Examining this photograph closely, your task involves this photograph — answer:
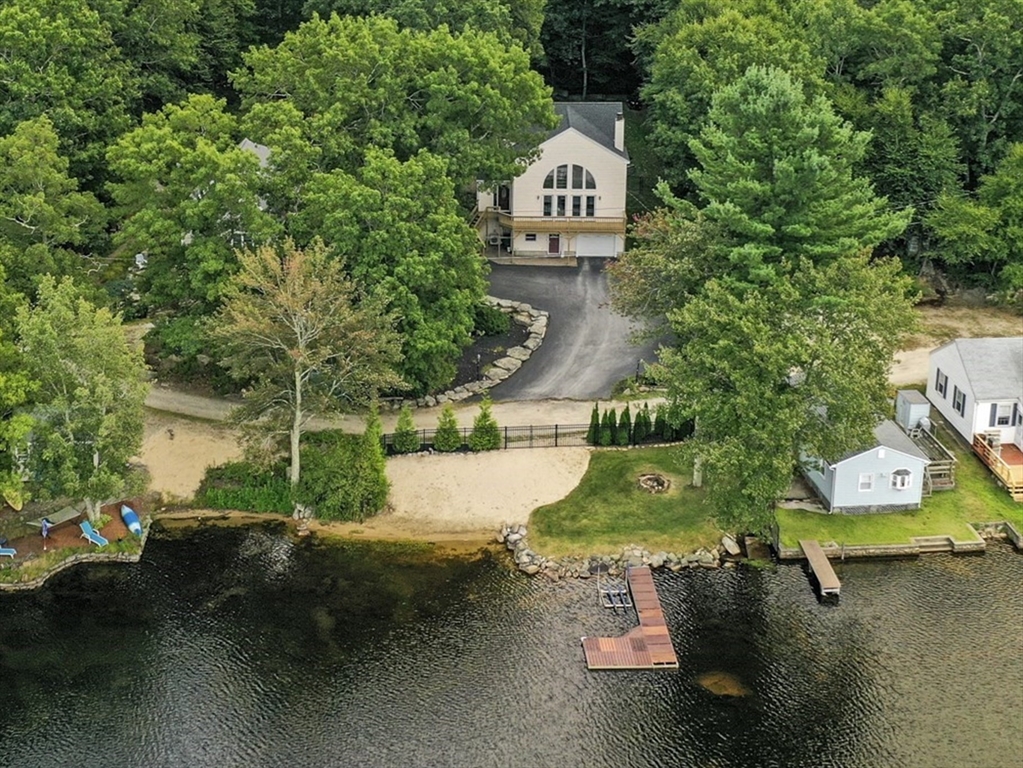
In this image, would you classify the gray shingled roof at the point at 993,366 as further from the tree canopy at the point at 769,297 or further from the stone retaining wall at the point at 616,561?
the stone retaining wall at the point at 616,561

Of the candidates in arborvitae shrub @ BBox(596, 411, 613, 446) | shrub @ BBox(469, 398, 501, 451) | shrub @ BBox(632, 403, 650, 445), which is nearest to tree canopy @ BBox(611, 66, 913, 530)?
shrub @ BBox(632, 403, 650, 445)

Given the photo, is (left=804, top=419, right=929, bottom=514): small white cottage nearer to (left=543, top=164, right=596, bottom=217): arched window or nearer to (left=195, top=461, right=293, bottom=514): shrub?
(left=195, top=461, right=293, bottom=514): shrub

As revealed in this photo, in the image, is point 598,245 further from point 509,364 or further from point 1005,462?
point 1005,462

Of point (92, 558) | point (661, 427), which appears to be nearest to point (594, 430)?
point (661, 427)

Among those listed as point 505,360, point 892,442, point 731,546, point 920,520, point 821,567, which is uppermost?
point 505,360

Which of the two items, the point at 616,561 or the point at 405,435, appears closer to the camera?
the point at 616,561

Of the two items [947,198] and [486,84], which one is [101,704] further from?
[947,198]

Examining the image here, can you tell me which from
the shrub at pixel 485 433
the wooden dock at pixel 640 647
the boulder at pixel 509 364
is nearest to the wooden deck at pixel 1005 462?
the wooden dock at pixel 640 647
